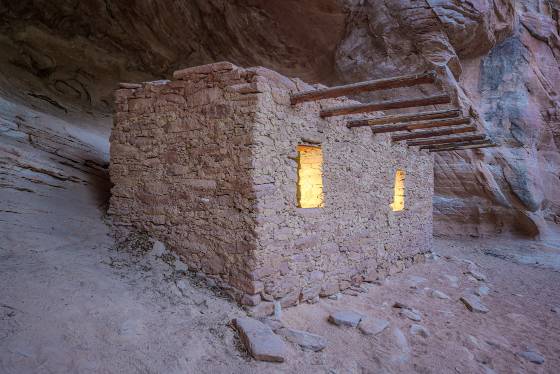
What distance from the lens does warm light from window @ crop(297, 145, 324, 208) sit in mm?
4336

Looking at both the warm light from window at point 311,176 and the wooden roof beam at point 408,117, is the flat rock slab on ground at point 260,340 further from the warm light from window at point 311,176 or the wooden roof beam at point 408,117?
the wooden roof beam at point 408,117

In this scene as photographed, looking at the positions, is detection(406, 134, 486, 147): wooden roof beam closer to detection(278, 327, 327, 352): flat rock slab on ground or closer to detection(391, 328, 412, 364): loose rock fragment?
detection(391, 328, 412, 364): loose rock fragment

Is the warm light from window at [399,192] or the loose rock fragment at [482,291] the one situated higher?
the warm light from window at [399,192]

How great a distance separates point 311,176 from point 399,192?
2599 mm

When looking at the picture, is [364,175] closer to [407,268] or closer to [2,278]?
[407,268]

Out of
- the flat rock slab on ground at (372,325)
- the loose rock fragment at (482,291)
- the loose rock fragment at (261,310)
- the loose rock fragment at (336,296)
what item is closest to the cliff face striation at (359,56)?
the loose rock fragment at (482,291)

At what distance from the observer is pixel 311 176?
4.43m

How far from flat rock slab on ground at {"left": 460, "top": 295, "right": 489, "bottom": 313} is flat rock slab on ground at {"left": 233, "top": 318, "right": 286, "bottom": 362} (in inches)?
120

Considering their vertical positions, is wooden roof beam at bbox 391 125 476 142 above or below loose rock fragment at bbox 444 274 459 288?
above

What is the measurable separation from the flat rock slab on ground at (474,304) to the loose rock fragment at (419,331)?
125 cm

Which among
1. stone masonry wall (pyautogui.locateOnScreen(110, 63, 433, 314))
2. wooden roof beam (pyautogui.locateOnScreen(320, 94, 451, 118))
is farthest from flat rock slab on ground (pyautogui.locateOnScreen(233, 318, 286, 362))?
wooden roof beam (pyautogui.locateOnScreen(320, 94, 451, 118))

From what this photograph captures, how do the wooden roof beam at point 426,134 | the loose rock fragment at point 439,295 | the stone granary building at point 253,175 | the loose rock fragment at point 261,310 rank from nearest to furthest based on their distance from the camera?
the loose rock fragment at point 261,310 → the stone granary building at point 253,175 → the loose rock fragment at point 439,295 → the wooden roof beam at point 426,134

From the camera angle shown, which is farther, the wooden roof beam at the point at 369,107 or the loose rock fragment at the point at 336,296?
the loose rock fragment at the point at 336,296

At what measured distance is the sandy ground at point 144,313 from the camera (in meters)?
2.50
